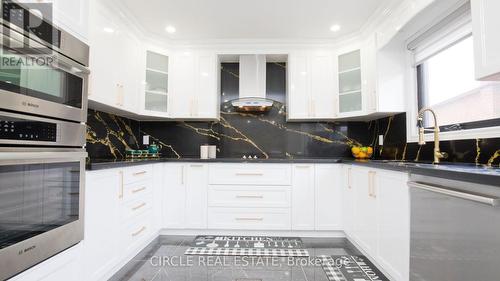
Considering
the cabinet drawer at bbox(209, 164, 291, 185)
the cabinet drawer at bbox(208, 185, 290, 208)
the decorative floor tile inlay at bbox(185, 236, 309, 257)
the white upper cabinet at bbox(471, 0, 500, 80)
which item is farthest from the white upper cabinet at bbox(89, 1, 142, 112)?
the white upper cabinet at bbox(471, 0, 500, 80)

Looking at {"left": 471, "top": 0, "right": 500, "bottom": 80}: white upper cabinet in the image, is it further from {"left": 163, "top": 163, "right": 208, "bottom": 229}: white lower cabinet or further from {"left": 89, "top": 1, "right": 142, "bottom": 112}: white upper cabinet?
{"left": 89, "top": 1, "right": 142, "bottom": 112}: white upper cabinet

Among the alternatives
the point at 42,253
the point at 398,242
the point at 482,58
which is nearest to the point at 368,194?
the point at 398,242

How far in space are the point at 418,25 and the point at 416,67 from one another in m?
0.52

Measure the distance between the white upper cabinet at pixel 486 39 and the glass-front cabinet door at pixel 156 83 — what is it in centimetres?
293

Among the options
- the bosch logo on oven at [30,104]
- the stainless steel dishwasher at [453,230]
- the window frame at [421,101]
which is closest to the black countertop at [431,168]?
the stainless steel dishwasher at [453,230]

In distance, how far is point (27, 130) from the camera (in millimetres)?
938

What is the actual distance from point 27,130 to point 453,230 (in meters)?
1.98

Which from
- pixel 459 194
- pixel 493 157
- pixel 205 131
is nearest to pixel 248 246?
pixel 205 131

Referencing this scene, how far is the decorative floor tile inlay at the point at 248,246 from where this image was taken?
7.68 ft

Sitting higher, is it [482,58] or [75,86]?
[482,58]

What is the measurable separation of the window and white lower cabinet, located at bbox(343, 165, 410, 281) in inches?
31.0

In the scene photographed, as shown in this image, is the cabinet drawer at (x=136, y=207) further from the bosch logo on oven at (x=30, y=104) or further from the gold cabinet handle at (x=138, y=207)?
the bosch logo on oven at (x=30, y=104)

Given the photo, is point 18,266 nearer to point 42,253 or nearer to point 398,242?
point 42,253

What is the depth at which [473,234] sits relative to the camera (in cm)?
109
